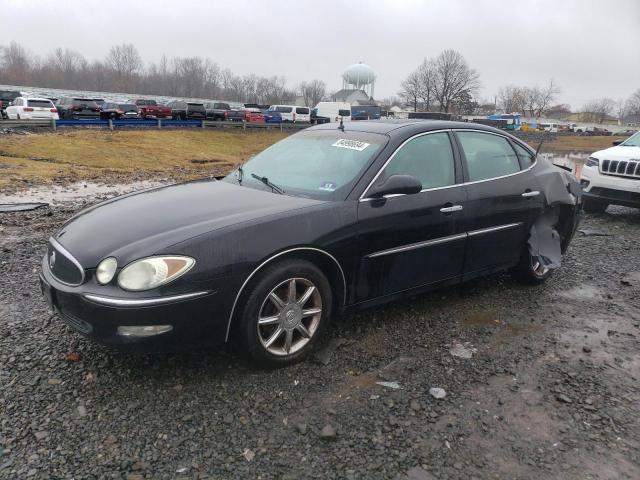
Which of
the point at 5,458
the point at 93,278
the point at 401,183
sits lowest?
the point at 5,458

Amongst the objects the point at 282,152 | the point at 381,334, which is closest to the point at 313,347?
the point at 381,334

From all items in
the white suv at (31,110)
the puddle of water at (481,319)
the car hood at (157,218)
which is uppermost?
the white suv at (31,110)

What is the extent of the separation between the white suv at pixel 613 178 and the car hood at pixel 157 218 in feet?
23.1

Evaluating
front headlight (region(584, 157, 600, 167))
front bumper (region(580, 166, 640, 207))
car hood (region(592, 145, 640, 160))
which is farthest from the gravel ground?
front headlight (region(584, 157, 600, 167))

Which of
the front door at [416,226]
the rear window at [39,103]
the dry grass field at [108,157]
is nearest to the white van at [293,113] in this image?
the dry grass field at [108,157]

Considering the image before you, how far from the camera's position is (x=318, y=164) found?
4.00 meters

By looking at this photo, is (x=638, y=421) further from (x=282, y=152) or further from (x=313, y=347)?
(x=282, y=152)

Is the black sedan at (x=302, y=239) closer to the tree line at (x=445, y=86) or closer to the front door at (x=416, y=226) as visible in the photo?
the front door at (x=416, y=226)

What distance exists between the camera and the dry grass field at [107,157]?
12805 millimetres

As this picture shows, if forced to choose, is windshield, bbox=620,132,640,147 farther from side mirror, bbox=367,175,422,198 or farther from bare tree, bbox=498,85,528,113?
bare tree, bbox=498,85,528,113

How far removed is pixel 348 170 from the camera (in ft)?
12.4

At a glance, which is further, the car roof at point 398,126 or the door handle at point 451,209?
the car roof at point 398,126

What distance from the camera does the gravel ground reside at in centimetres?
252

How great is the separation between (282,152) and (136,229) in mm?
1733
